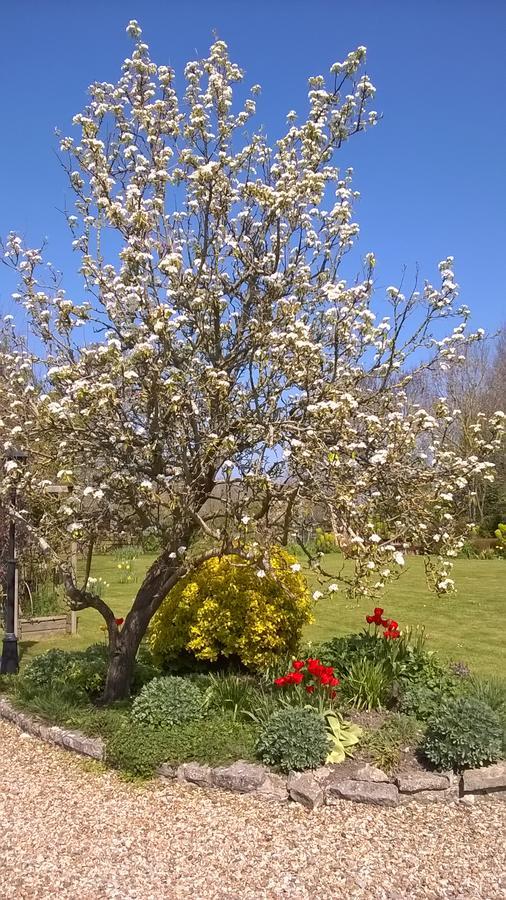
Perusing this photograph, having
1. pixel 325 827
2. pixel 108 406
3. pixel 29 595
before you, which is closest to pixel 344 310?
pixel 108 406

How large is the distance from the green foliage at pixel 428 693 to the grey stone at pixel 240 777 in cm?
161

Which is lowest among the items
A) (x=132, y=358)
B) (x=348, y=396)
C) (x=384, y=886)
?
(x=384, y=886)

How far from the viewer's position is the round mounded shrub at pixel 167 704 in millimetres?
6320

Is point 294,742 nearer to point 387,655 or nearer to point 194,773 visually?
point 194,773

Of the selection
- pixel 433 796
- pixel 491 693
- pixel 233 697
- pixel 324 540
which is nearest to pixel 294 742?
pixel 433 796

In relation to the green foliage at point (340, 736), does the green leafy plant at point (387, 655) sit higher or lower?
higher

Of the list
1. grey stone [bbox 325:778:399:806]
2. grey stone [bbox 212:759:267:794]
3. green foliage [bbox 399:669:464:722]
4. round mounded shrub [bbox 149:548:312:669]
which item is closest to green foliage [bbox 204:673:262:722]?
round mounded shrub [bbox 149:548:312:669]

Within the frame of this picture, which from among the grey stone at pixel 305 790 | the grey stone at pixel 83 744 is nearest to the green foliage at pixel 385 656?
the grey stone at pixel 305 790

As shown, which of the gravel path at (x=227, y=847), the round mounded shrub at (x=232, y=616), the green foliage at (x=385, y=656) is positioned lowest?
the gravel path at (x=227, y=847)

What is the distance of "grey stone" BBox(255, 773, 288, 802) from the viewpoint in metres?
5.54

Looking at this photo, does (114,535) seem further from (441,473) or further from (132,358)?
(441,473)

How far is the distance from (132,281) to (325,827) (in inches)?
178

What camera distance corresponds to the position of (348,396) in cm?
540

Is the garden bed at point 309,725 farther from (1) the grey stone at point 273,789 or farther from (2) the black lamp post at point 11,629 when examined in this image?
(2) the black lamp post at point 11,629
